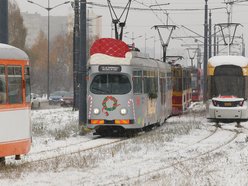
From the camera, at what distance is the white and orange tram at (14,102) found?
44.3 ft

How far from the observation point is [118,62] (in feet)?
72.2

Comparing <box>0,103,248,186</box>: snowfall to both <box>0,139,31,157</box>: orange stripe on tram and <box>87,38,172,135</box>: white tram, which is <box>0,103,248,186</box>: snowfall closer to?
<box>0,139,31,157</box>: orange stripe on tram

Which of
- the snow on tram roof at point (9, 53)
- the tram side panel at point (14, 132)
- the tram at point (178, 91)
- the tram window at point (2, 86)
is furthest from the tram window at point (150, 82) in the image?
the tram window at point (2, 86)

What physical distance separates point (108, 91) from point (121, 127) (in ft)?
4.51

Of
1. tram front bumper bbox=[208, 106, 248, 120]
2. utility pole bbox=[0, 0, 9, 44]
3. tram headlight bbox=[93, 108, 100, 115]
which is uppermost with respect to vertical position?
utility pole bbox=[0, 0, 9, 44]

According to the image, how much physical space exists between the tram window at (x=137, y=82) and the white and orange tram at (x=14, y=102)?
27.0 feet

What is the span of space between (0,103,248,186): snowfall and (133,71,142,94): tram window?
166 centimetres

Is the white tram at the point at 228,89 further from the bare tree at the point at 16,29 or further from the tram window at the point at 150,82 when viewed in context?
the bare tree at the point at 16,29

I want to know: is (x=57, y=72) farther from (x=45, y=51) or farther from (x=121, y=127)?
(x=121, y=127)

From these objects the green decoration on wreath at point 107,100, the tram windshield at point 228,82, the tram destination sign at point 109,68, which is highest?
the tram destination sign at point 109,68

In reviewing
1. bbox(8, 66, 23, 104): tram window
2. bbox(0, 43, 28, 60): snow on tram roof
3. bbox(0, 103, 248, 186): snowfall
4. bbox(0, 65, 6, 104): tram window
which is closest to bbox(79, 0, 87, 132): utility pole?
bbox(0, 103, 248, 186): snowfall

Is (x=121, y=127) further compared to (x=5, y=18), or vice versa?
(x=121, y=127)

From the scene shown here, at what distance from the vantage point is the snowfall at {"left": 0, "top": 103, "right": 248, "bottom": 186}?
12.0 meters

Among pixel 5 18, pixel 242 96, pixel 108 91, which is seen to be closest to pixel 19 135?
pixel 5 18
